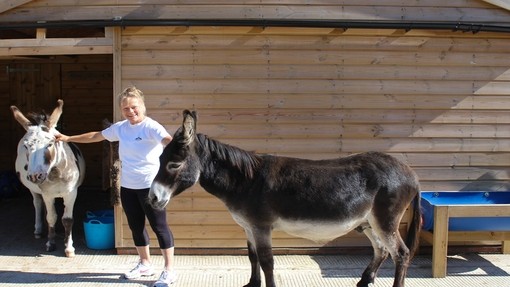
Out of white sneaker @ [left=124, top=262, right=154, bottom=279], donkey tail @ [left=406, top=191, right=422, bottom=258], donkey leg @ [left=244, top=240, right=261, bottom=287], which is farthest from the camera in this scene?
white sneaker @ [left=124, top=262, right=154, bottom=279]

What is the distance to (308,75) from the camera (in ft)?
17.9

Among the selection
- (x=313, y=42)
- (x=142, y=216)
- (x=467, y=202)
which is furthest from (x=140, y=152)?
(x=467, y=202)

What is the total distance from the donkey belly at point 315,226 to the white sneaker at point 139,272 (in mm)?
1674

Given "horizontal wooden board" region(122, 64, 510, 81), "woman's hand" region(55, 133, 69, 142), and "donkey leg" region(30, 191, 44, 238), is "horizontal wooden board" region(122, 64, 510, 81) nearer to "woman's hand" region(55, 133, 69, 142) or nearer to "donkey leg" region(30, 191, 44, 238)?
"woman's hand" region(55, 133, 69, 142)

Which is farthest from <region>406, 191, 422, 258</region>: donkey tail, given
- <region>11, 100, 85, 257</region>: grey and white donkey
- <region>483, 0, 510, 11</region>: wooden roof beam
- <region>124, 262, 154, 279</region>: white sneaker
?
<region>11, 100, 85, 257</region>: grey and white donkey

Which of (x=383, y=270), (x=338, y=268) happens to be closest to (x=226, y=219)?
(x=338, y=268)

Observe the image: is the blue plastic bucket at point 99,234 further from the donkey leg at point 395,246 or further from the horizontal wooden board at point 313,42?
the donkey leg at point 395,246

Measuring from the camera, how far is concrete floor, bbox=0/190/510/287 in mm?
4734

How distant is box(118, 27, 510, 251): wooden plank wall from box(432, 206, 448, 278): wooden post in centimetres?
74

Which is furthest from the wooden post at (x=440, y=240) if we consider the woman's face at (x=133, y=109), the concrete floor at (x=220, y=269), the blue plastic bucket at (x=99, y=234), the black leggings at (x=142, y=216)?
the blue plastic bucket at (x=99, y=234)

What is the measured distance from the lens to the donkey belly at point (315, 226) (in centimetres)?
391

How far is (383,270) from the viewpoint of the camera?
5.12 m

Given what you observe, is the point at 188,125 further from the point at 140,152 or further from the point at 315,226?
the point at 315,226

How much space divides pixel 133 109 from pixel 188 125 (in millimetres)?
945
